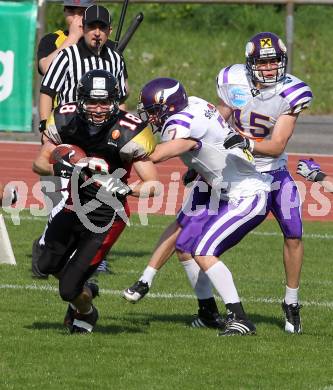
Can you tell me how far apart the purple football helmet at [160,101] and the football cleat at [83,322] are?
1058 mm

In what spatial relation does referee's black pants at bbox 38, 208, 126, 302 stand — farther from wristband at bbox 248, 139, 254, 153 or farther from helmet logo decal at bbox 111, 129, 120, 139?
wristband at bbox 248, 139, 254, 153

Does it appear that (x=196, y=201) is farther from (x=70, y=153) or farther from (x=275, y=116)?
(x=70, y=153)

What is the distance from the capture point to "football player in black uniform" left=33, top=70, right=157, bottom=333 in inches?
254

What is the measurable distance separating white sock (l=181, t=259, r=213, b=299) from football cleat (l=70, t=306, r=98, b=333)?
65 cm

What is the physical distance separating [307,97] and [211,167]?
0.72 metres

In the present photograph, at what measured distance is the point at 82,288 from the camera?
6.68m

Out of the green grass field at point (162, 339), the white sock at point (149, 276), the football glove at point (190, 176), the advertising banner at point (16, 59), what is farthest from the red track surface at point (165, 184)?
the white sock at point (149, 276)

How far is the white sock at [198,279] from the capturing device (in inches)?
282

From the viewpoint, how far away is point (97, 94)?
253 inches

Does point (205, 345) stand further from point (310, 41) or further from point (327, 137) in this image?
point (310, 41)

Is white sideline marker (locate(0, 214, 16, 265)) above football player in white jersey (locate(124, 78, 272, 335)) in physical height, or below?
below

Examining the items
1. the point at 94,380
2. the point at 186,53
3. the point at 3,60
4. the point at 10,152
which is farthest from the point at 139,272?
the point at 186,53

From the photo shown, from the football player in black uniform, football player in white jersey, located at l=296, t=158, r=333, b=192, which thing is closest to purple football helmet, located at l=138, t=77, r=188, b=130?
the football player in black uniform

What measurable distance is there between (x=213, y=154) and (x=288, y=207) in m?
0.53
